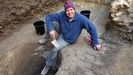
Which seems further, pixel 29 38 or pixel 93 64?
pixel 29 38

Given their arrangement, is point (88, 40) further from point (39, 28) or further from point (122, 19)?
point (39, 28)

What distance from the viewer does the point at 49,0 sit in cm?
802

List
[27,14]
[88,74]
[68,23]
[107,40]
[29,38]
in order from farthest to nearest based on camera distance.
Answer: [27,14]
[29,38]
[107,40]
[68,23]
[88,74]

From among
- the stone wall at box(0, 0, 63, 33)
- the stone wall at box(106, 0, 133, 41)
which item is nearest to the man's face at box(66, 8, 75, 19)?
the stone wall at box(106, 0, 133, 41)

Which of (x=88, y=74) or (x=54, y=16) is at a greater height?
(x=54, y=16)

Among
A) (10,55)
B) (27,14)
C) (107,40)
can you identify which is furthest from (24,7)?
(107,40)

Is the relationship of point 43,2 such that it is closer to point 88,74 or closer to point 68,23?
point 68,23

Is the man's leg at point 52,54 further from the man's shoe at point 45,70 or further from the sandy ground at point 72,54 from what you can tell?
the sandy ground at point 72,54

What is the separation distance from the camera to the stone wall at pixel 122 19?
6.22m

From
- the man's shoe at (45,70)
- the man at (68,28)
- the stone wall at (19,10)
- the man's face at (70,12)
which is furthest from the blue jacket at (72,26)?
the stone wall at (19,10)

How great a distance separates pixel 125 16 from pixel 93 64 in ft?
4.99

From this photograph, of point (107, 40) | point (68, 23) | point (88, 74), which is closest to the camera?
point (88, 74)

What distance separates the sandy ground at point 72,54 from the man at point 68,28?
16cm

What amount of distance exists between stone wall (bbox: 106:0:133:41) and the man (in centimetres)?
81
